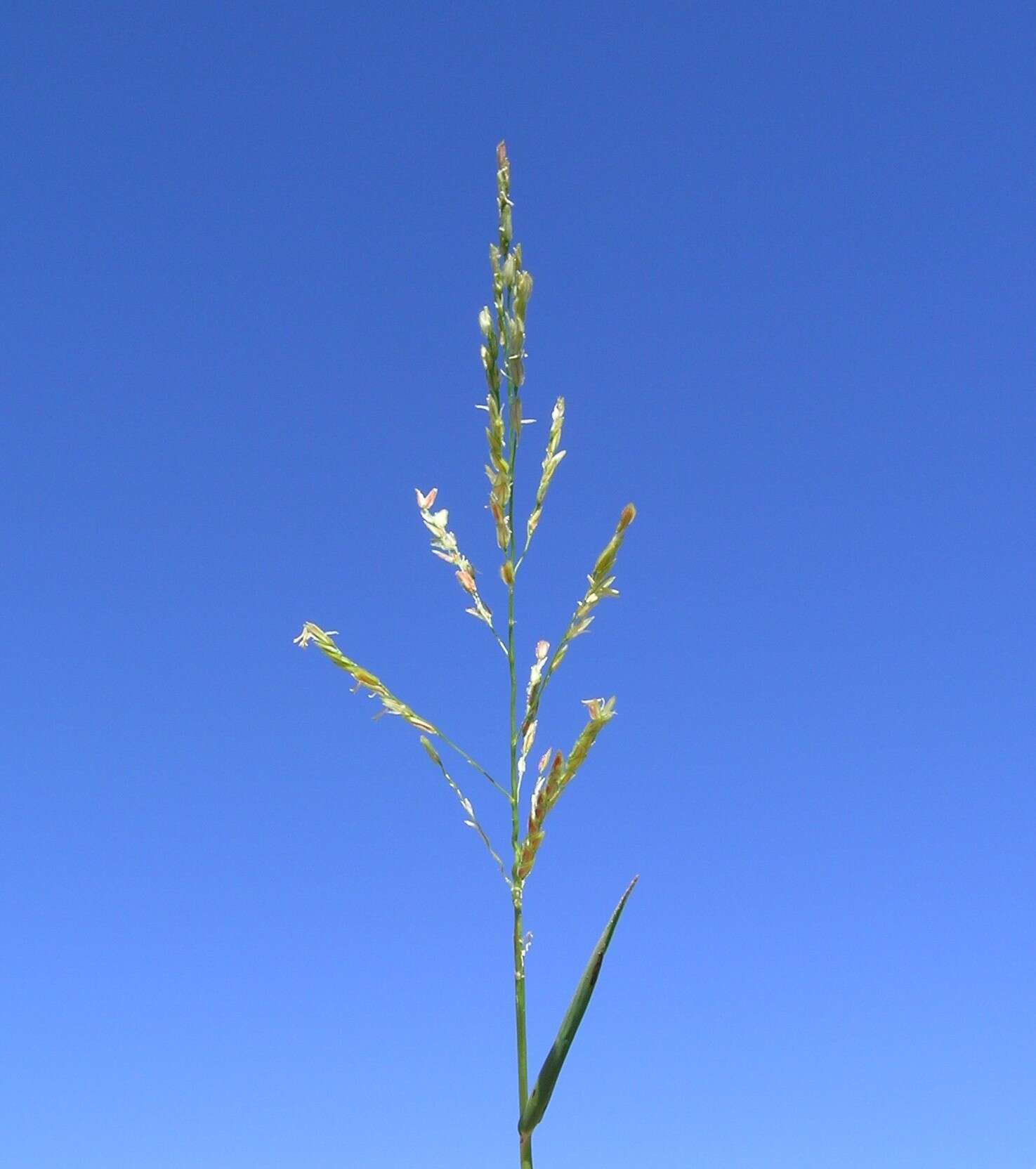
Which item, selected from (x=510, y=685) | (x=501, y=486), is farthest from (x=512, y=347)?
(x=510, y=685)

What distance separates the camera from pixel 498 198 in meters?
3.10

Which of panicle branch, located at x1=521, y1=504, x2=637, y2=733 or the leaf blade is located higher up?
panicle branch, located at x1=521, y1=504, x2=637, y2=733

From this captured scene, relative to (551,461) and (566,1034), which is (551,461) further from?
(566,1034)

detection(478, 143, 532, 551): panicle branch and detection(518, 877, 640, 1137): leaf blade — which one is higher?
detection(478, 143, 532, 551): panicle branch

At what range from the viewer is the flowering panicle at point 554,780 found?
2.56 meters

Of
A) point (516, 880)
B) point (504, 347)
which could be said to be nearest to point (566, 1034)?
point (516, 880)

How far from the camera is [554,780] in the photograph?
2.67 metres

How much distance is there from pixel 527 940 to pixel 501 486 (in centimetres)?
114

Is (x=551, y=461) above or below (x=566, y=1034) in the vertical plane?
above

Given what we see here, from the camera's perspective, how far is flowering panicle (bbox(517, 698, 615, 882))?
2.56 meters

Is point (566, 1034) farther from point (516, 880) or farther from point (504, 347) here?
point (504, 347)

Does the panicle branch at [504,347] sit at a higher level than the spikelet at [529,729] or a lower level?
higher

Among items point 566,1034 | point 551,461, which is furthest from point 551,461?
point 566,1034

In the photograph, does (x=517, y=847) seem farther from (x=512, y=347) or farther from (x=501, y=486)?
(x=512, y=347)
